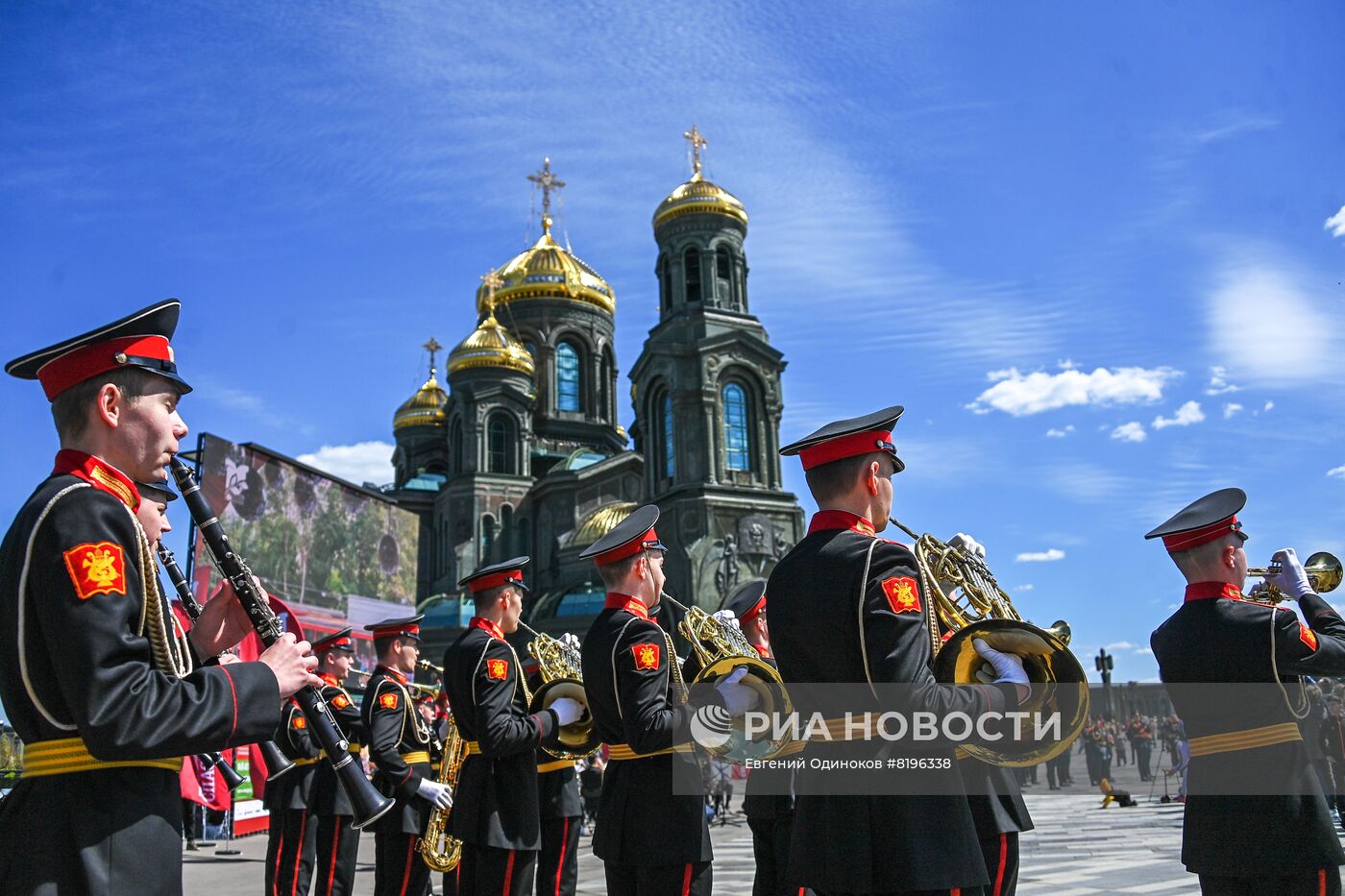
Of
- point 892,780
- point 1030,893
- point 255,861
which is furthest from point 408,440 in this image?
point 892,780

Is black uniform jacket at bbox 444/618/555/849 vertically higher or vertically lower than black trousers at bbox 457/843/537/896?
higher

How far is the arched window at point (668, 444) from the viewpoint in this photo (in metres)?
39.1

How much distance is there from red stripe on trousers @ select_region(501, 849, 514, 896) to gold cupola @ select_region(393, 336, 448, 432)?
191 feet

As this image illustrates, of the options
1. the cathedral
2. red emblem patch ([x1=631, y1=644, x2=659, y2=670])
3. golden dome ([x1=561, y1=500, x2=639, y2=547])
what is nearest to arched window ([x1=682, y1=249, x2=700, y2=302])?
the cathedral

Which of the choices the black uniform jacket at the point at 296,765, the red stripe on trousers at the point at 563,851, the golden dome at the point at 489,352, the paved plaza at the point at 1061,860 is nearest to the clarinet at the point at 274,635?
the red stripe on trousers at the point at 563,851

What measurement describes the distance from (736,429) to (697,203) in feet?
29.5

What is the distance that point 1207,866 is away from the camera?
4543 millimetres

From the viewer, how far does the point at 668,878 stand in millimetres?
5086

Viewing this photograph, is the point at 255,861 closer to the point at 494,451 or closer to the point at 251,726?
the point at 251,726

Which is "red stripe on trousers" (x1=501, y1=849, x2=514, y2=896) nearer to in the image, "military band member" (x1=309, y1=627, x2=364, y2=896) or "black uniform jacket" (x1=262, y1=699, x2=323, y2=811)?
"military band member" (x1=309, y1=627, x2=364, y2=896)

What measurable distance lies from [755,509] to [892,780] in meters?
34.2

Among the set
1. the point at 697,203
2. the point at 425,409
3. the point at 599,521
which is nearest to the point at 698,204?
the point at 697,203

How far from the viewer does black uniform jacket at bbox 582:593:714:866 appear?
509 centimetres

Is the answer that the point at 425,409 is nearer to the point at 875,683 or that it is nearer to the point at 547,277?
the point at 547,277
